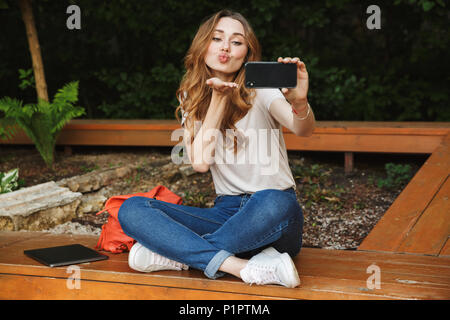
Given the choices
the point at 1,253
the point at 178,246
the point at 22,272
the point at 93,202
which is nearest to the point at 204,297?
the point at 178,246

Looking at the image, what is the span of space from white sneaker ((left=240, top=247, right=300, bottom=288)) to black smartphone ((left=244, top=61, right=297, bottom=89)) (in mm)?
734

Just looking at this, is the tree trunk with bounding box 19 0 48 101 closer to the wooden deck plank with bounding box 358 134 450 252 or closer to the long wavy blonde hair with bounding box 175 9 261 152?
the long wavy blonde hair with bounding box 175 9 261 152

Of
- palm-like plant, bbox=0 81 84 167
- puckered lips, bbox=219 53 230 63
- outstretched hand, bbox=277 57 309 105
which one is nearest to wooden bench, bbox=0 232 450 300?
outstretched hand, bbox=277 57 309 105

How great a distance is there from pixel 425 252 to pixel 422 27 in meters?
5.84

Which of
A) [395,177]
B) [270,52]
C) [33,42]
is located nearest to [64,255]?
[395,177]

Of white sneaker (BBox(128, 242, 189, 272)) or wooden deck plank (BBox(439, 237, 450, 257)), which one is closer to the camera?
white sneaker (BBox(128, 242, 189, 272))

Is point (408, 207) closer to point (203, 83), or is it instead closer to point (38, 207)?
point (203, 83)

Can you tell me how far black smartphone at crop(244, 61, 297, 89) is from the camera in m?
2.05

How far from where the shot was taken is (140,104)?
7035mm

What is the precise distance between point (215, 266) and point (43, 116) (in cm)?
372

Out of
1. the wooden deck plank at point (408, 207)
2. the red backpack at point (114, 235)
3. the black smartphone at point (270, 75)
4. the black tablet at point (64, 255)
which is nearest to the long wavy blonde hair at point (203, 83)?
the black smartphone at point (270, 75)

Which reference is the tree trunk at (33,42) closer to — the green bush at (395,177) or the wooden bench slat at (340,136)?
the wooden bench slat at (340,136)

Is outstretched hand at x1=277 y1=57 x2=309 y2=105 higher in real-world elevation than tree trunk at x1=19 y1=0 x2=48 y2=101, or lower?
lower

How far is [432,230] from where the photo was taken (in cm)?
287
